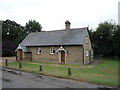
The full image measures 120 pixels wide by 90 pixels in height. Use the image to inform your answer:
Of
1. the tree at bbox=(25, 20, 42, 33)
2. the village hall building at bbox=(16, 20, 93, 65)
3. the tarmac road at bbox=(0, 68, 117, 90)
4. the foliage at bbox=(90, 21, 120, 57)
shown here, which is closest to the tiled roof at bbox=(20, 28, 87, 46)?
the village hall building at bbox=(16, 20, 93, 65)

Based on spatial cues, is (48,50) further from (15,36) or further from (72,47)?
(15,36)

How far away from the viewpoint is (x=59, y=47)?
1019 inches

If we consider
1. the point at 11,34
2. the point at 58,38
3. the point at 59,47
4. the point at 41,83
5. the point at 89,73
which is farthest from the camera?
the point at 11,34

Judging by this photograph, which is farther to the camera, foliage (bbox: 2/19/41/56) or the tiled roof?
foliage (bbox: 2/19/41/56)

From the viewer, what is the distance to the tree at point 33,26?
64.1m

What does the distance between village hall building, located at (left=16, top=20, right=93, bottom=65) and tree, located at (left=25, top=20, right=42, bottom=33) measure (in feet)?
108

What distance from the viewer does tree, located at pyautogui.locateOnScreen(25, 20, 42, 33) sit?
6406 cm

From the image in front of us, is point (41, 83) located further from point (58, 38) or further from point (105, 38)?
point (105, 38)

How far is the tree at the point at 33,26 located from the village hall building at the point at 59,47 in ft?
108

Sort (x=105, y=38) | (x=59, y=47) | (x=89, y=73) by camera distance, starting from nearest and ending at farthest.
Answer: (x=89, y=73) → (x=59, y=47) → (x=105, y=38)

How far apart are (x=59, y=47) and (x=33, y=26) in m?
41.1

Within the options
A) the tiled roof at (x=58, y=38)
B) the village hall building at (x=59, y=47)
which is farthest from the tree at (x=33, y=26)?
the village hall building at (x=59, y=47)

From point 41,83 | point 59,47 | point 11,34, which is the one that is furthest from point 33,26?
point 41,83

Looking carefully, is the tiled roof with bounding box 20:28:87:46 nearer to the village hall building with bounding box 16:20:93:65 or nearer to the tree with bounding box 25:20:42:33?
the village hall building with bounding box 16:20:93:65
